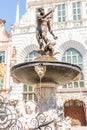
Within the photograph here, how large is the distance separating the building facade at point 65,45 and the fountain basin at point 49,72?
47.6ft

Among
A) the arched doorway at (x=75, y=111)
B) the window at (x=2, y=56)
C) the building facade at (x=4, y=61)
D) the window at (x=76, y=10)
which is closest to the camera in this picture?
the arched doorway at (x=75, y=111)

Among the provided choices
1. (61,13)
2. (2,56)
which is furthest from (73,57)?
(2,56)

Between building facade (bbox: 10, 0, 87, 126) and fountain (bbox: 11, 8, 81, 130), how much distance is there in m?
14.4

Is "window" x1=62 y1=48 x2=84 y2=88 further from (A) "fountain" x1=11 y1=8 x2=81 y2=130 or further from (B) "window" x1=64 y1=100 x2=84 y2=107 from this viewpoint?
(A) "fountain" x1=11 y1=8 x2=81 y2=130

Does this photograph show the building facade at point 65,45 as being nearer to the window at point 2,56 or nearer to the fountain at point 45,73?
the window at point 2,56

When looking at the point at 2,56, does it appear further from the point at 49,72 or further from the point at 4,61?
the point at 49,72

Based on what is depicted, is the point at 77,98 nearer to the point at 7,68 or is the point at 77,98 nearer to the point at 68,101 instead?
the point at 68,101

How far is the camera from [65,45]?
26.0 m

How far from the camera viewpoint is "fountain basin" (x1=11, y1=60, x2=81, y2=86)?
8.49 metres

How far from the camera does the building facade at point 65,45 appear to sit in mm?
24234

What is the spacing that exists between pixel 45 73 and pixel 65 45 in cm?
1757

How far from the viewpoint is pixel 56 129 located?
790cm

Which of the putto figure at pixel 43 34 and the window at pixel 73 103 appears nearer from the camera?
the putto figure at pixel 43 34

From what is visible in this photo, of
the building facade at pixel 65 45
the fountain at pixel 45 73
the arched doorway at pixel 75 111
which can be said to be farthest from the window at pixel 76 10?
the fountain at pixel 45 73
